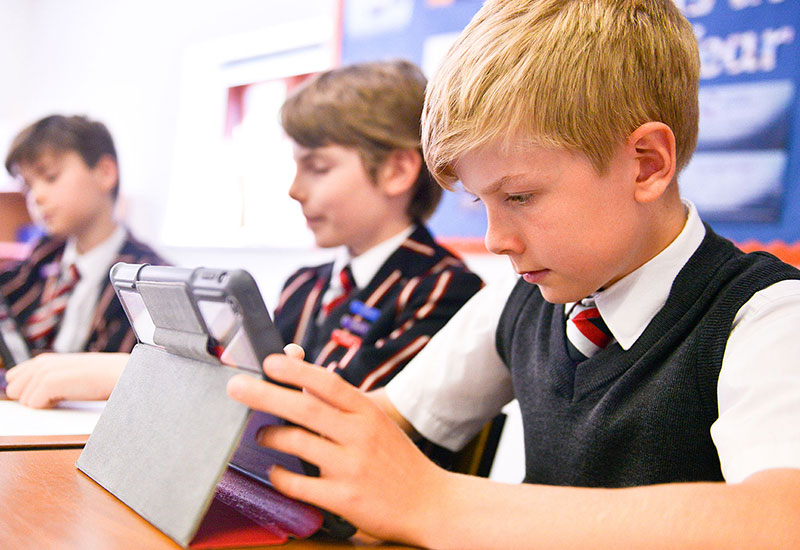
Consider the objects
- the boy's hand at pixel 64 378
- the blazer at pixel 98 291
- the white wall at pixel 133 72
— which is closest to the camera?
the boy's hand at pixel 64 378

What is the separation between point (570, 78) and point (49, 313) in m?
1.74

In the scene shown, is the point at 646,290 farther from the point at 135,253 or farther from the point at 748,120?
the point at 135,253

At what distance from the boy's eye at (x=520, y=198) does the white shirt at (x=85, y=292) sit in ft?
4.94

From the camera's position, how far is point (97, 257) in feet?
6.53

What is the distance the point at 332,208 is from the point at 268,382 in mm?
850

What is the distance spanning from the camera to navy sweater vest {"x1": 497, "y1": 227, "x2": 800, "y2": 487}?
60 centimetres

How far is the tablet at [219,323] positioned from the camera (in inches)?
15.7

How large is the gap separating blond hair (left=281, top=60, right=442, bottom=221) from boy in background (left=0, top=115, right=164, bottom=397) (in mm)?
851

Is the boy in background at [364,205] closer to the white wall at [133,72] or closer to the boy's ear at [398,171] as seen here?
the boy's ear at [398,171]

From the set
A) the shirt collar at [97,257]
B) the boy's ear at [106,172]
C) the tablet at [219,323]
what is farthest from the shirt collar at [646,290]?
the boy's ear at [106,172]

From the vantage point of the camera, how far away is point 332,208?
1.25 m

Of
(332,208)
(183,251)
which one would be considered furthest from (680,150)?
(183,251)

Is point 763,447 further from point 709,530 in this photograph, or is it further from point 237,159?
point 237,159

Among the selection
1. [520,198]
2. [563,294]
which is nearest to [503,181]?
[520,198]
